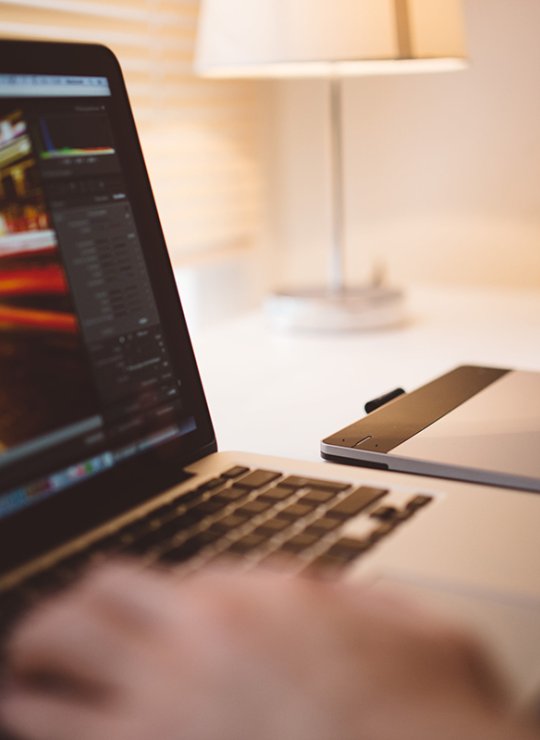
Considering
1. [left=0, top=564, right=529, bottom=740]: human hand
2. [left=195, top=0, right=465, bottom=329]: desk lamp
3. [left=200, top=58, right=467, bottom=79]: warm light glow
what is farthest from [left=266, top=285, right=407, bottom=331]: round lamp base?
[left=0, top=564, right=529, bottom=740]: human hand

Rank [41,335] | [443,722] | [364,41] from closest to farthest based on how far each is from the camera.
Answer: [443,722]
[41,335]
[364,41]

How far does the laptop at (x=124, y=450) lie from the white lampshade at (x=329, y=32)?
0.60 meters

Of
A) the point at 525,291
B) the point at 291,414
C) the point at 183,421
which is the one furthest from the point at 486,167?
the point at 183,421

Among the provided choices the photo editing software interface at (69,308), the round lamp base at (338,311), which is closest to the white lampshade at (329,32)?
the round lamp base at (338,311)

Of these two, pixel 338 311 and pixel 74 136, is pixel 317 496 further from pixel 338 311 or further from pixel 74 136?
pixel 338 311

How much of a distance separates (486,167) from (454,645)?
1544 millimetres

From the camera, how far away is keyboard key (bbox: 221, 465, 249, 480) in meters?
0.67

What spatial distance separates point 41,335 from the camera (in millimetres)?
604

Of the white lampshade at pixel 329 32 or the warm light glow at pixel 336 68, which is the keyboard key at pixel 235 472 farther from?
the warm light glow at pixel 336 68

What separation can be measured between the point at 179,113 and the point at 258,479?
1.27 meters

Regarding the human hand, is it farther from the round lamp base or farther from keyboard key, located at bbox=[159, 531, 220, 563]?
the round lamp base

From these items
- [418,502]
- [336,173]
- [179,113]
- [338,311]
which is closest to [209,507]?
[418,502]

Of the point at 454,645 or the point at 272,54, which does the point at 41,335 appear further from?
the point at 272,54

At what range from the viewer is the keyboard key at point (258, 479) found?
65cm
